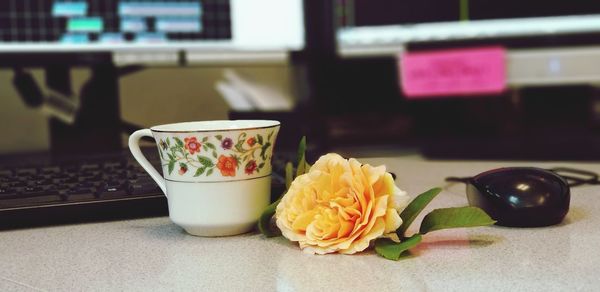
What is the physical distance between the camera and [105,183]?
1.68ft

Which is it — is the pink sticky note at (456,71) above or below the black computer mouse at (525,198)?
above

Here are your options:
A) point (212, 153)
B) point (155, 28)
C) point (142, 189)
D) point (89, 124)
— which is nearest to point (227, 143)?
point (212, 153)

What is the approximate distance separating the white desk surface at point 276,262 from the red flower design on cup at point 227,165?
0.05 meters

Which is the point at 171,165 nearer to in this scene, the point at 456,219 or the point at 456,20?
the point at 456,219

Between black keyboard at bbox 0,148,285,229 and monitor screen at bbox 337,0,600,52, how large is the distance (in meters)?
0.37

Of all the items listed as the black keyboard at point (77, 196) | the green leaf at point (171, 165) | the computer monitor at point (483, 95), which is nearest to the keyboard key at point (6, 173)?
the black keyboard at point (77, 196)

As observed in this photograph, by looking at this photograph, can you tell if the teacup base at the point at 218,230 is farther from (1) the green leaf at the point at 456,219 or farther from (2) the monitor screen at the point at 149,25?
(2) the monitor screen at the point at 149,25

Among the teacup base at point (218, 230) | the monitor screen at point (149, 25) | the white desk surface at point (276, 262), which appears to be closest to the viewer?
the white desk surface at point (276, 262)

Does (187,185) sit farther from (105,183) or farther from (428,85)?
(428,85)

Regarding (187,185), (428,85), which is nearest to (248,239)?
(187,185)

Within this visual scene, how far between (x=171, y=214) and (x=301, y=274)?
13 cm

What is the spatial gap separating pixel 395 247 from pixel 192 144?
145mm

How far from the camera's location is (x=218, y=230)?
1.42 ft

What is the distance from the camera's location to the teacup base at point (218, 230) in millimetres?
430
